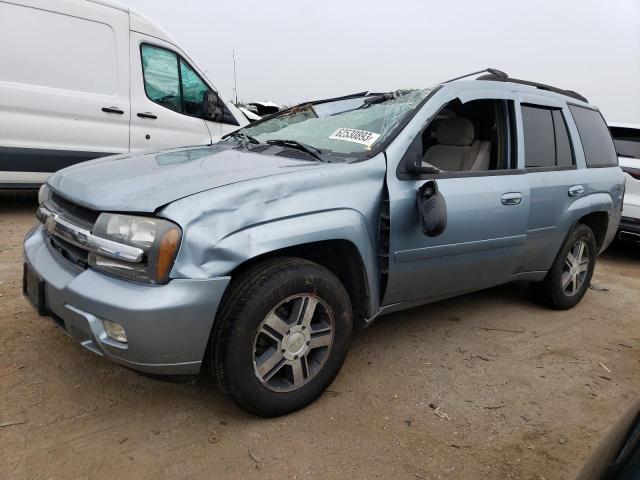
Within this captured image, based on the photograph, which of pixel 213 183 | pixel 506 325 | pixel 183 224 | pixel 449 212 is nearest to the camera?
pixel 183 224

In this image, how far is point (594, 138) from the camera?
13.5ft

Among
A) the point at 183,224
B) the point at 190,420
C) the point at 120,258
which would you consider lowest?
the point at 190,420

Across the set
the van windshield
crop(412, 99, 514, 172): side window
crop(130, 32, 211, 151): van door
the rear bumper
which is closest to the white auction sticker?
the van windshield

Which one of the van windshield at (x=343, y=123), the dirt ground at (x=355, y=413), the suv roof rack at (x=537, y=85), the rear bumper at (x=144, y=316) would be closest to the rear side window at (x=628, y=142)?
the suv roof rack at (x=537, y=85)

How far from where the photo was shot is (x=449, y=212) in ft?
9.14

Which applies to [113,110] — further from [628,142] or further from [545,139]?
[628,142]

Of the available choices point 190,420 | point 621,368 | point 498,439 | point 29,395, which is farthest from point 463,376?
point 29,395

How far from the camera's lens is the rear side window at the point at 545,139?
345 cm

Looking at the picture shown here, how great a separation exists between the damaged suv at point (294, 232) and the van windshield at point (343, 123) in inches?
0.6

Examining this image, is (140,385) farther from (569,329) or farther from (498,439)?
(569,329)

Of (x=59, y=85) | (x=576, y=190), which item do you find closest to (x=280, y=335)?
(x=576, y=190)

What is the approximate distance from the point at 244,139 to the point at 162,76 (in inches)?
116

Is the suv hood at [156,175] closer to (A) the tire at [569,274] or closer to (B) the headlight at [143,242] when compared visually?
(B) the headlight at [143,242]

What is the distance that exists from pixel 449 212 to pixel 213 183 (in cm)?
131
